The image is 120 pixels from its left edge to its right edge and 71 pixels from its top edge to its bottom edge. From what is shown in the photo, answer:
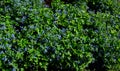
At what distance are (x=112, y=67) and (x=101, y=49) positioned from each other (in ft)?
2.02

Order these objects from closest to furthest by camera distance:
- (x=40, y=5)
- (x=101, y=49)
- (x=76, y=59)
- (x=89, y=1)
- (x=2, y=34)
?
(x=2, y=34) < (x=76, y=59) < (x=101, y=49) < (x=40, y=5) < (x=89, y=1)

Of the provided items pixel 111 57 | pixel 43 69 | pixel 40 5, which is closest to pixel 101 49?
pixel 111 57

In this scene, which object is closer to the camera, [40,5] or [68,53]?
[68,53]

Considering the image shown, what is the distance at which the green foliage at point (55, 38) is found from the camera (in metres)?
5.78

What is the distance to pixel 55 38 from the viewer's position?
613 centimetres

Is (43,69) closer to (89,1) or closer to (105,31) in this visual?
(105,31)

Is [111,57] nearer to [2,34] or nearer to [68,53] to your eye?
[68,53]

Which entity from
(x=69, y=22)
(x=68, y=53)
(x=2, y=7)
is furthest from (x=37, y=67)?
(x=2, y=7)

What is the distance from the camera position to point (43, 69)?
6.18 meters

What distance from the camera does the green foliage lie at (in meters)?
5.78

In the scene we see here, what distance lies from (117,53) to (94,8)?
2473 mm

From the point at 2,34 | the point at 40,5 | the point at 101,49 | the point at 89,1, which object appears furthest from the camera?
the point at 89,1

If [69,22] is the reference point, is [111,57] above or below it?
below

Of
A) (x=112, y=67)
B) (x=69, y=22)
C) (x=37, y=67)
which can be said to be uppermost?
(x=69, y=22)
